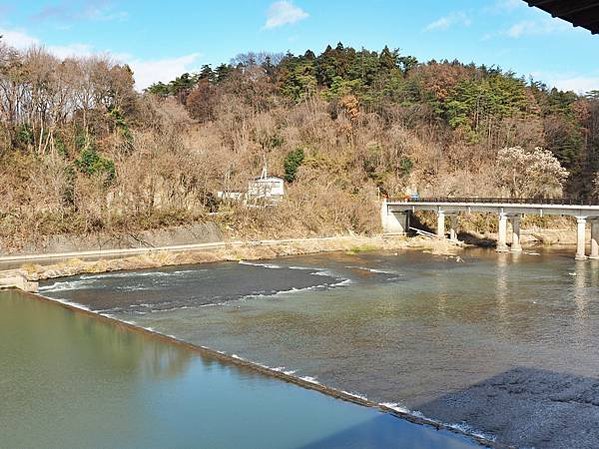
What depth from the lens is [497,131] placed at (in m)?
61.3

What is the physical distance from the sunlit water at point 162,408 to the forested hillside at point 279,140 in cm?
2298

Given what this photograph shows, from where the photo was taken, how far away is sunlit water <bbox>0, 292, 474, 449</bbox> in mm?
9937

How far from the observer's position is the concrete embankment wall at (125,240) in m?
34.5

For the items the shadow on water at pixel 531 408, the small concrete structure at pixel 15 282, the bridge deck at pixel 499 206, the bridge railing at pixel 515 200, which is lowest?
the shadow on water at pixel 531 408

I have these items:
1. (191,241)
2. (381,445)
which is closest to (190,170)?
(191,241)

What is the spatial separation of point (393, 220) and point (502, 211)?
1082cm

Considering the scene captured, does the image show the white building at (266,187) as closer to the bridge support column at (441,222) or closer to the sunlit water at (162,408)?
the bridge support column at (441,222)

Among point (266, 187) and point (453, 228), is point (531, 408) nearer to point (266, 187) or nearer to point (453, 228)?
point (453, 228)

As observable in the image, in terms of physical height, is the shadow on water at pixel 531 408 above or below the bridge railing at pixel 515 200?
below

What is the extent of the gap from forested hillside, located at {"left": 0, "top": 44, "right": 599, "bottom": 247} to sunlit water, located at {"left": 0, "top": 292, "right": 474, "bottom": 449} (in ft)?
75.4

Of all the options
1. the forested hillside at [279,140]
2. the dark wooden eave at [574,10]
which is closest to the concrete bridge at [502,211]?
the forested hillside at [279,140]

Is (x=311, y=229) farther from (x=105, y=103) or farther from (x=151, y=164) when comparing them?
(x=105, y=103)

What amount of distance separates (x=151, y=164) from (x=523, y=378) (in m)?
34.6

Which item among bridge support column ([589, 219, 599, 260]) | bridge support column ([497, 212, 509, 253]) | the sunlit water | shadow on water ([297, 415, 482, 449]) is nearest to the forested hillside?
bridge support column ([497, 212, 509, 253])
